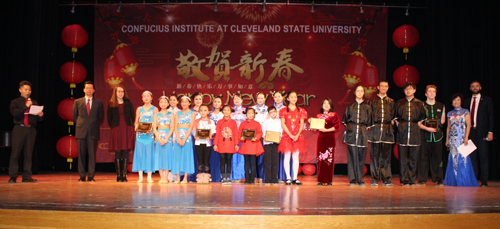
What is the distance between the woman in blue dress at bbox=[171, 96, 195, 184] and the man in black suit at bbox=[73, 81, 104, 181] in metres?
1.27

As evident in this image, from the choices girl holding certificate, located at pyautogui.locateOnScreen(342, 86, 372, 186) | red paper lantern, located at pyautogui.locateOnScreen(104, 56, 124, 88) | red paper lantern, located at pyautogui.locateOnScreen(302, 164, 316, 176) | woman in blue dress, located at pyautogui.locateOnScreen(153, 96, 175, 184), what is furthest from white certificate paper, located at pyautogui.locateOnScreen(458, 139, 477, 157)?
red paper lantern, located at pyautogui.locateOnScreen(104, 56, 124, 88)

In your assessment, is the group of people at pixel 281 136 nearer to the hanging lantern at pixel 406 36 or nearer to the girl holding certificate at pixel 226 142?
the girl holding certificate at pixel 226 142

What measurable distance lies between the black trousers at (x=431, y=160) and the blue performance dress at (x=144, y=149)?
13.3ft

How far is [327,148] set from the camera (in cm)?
573

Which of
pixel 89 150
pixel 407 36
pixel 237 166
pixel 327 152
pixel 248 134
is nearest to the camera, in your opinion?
pixel 327 152

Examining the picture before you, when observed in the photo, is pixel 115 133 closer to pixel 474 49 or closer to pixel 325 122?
pixel 325 122

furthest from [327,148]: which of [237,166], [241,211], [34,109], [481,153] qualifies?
[34,109]

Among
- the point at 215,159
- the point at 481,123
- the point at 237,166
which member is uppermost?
the point at 481,123

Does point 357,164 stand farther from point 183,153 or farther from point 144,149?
point 144,149

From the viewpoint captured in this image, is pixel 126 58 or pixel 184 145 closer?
pixel 184 145

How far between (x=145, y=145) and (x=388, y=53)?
5.32 meters

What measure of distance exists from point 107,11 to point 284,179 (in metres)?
4.93

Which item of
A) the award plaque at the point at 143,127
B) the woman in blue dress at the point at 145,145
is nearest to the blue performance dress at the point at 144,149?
the woman in blue dress at the point at 145,145

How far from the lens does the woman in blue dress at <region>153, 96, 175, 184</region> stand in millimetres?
5953
